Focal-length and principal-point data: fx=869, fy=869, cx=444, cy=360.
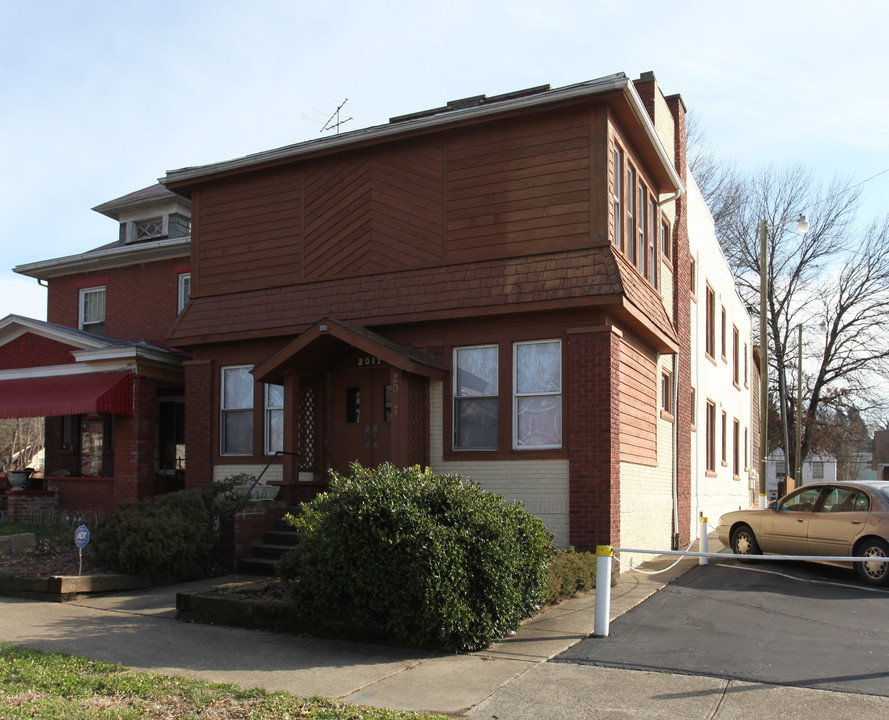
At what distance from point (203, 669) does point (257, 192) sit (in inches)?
399

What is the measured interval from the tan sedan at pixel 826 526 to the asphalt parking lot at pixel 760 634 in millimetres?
525

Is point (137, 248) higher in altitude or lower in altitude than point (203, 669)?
higher

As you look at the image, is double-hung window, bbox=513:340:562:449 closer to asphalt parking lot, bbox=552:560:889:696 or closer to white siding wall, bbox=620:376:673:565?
white siding wall, bbox=620:376:673:565

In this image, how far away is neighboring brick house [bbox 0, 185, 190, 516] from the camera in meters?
16.9

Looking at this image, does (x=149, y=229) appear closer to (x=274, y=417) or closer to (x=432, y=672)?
(x=274, y=417)

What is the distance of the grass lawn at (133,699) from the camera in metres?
5.75

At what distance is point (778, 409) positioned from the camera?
47656 millimetres

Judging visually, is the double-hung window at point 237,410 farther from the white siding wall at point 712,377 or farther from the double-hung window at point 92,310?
the white siding wall at point 712,377

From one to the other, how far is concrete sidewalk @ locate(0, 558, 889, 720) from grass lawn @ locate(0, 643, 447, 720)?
0.32 meters

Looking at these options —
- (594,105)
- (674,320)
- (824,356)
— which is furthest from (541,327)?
(824,356)

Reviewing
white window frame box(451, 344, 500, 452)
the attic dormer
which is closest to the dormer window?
the attic dormer

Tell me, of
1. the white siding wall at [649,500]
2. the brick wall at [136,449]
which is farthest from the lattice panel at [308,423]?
the white siding wall at [649,500]

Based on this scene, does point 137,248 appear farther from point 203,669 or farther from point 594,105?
point 203,669

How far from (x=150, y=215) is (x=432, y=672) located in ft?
60.6
